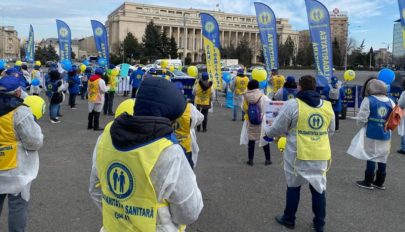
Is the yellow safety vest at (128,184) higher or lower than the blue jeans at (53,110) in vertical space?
higher

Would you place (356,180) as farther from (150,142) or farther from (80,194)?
(150,142)

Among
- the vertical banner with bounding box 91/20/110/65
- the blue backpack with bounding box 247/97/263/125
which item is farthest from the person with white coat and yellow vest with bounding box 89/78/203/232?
the vertical banner with bounding box 91/20/110/65

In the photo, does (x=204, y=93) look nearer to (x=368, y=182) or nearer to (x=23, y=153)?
(x=368, y=182)

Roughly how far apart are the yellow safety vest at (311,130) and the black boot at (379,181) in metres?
2.21

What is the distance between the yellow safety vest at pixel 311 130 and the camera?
13.3 feet

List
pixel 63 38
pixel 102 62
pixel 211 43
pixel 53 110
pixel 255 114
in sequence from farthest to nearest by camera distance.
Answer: pixel 63 38 < pixel 102 62 < pixel 211 43 < pixel 53 110 < pixel 255 114

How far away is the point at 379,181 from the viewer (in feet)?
19.0

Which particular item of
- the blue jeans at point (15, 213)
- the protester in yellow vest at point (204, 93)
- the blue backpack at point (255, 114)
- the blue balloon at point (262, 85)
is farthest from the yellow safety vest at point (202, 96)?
the blue jeans at point (15, 213)

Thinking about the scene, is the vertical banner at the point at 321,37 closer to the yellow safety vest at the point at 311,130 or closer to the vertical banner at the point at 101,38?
the yellow safety vest at the point at 311,130

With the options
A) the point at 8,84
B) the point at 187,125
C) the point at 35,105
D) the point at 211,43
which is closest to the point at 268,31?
the point at 211,43

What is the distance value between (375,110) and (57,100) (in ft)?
30.9

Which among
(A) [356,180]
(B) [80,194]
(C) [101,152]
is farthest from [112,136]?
(A) [356,180]

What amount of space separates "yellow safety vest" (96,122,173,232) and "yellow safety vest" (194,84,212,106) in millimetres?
8117

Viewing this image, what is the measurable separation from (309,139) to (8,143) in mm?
3033
